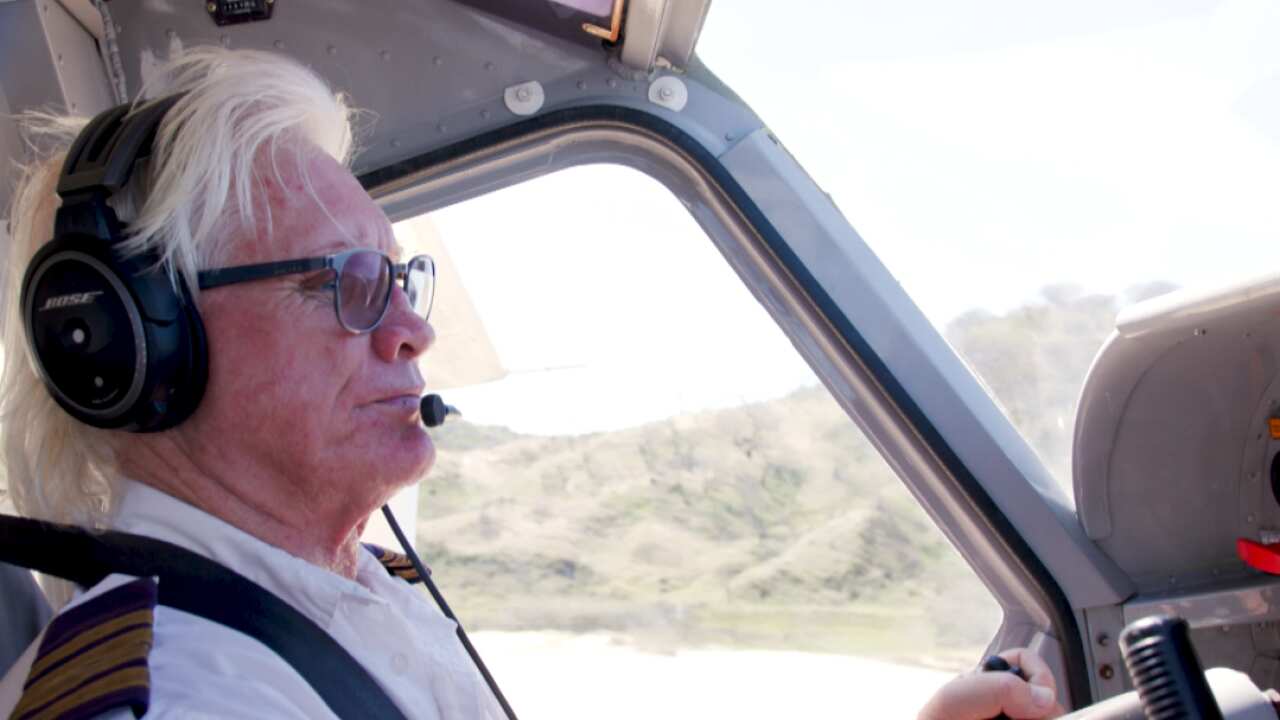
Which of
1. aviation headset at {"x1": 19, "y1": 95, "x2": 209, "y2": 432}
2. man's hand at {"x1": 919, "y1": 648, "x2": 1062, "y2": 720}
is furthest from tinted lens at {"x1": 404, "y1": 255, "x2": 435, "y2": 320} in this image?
man's hand at {"x1": 919, "y1": 648, "x2": 1062, "y2": 720}

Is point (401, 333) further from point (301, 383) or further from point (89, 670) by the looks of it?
point (89, 670)

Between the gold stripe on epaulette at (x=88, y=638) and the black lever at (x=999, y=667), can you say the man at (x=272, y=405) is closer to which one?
the black lever at (x=999, y=667)

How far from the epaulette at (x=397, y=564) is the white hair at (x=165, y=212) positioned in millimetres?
389

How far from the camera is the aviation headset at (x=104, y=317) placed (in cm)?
117

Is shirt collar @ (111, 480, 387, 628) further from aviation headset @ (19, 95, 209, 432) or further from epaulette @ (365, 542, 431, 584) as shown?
epaulette @ (365, 542, 431, 584)

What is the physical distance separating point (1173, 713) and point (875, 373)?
146 centimetres

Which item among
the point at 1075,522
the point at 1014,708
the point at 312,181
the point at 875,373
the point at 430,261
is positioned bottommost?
the point at 1075,522

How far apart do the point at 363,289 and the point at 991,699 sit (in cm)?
84

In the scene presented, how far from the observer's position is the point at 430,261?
5.07ft

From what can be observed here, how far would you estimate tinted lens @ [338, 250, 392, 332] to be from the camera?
1359 millimetres

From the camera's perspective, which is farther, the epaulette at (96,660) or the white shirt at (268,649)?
the white shirt at (268,649)

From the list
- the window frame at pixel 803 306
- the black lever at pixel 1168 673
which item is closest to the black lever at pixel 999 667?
the black lever at pixel 1168 673

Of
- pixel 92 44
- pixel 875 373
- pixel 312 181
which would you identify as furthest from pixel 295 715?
Answer: pixel 92 44

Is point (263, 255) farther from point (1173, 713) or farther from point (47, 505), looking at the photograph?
point (1173, 713)
